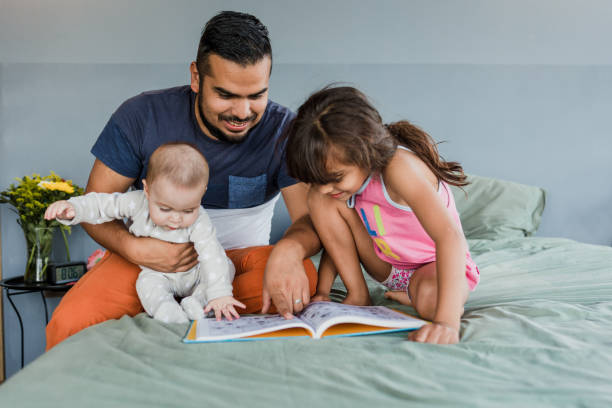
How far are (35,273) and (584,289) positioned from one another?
82.4 inches

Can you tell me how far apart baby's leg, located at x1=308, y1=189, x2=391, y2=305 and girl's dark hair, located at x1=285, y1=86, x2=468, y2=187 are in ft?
0.63

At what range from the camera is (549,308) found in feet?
3.24

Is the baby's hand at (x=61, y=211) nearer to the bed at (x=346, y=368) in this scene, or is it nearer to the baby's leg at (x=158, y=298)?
the baby's leg at (x=158, y=298)

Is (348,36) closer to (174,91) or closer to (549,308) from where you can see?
(174,91)

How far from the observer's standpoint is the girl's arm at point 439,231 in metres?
0.89

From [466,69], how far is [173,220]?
6.81 ft

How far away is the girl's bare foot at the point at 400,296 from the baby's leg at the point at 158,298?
1.74ft

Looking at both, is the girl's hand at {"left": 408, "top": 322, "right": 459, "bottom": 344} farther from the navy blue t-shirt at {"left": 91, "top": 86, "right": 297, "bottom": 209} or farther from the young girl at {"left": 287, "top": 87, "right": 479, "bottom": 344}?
the navy blue t-shirt at {"left": 91, "top": 86, "right": 297, "bottom": 209}

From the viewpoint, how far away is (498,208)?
2.27 meters

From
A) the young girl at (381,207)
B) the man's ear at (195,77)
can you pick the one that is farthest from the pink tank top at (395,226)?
the man's ear at (195,77)

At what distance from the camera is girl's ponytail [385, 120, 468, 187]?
1188mm

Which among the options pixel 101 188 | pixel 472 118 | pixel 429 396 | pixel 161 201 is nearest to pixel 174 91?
pixel 101 188

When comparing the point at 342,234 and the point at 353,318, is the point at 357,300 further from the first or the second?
the point at 353,318

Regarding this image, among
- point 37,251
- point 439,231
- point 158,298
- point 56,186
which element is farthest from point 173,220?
point 37,251
